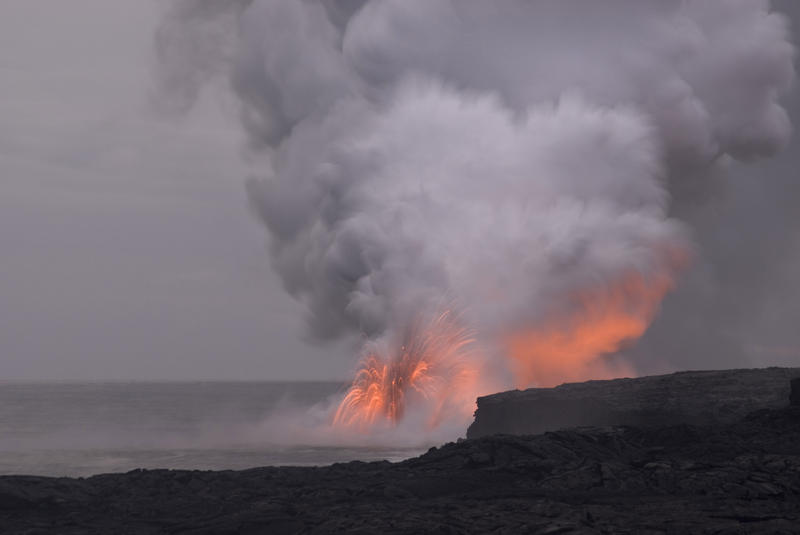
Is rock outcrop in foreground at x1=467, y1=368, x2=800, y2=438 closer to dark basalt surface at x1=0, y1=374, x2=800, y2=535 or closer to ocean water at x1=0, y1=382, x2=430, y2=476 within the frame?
ocean water at x1=0, y1=382, x2=430, y2=476

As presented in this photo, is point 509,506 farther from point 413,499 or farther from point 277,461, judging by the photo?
point 277,461

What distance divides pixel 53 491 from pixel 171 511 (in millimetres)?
4505

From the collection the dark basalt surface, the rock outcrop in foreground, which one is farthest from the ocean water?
the dark basalt surface

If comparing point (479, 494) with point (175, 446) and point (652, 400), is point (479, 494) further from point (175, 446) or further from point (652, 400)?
point (175, 446)

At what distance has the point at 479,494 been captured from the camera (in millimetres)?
26328

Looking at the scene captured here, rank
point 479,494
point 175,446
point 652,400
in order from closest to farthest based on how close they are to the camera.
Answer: point 479,494 < point 652,400 < point 175,446

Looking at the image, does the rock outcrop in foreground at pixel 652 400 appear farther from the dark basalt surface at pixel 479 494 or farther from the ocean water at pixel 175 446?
the dark basalt surface at pixel 479 494

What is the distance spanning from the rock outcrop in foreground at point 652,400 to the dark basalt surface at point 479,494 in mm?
13624

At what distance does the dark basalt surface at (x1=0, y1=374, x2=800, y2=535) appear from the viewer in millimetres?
22219

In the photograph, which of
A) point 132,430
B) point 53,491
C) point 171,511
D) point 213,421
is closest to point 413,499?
point 171,511

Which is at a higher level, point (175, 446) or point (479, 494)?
point (175, 446)

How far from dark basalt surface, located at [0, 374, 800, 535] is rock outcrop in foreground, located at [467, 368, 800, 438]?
536 inches

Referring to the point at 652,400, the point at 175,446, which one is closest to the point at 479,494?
the point at 652,400

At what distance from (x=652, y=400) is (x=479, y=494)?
25645 millimetres
